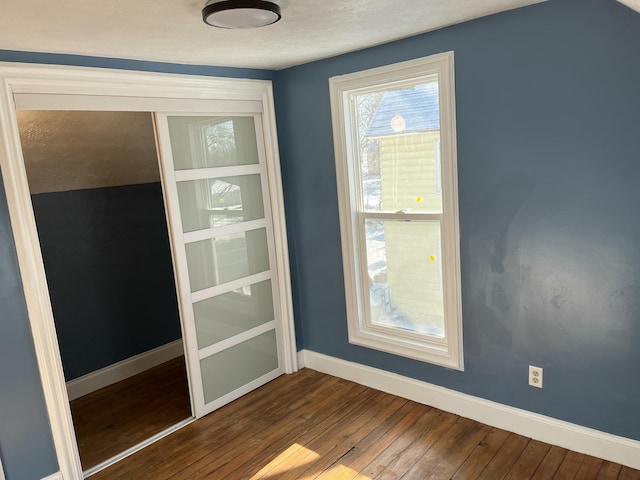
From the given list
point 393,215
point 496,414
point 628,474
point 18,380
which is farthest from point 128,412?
point 628,474

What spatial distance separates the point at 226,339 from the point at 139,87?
1.73m

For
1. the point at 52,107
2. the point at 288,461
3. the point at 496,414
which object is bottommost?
the point at 288,461

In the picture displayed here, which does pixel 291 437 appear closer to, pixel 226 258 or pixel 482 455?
pixel 482 455

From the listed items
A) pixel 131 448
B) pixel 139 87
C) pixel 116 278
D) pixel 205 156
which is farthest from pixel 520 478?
pixel 116 278

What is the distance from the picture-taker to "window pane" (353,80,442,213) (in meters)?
2.91

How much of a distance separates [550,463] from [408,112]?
211 cm

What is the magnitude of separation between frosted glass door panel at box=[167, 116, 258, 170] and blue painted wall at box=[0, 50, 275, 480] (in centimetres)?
65

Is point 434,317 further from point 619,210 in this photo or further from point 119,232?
point 119,232

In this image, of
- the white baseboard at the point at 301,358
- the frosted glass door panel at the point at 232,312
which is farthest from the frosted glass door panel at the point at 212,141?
the white baseboard at the point at 301,358

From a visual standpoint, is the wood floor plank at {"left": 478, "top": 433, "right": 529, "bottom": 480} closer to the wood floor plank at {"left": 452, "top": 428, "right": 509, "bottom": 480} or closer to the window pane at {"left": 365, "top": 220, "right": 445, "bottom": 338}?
the wood floor plank at {"left": 452, "top": 428, "right": 509, "bottom": 480}

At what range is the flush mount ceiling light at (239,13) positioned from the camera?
1838mm

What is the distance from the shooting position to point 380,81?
117 inches

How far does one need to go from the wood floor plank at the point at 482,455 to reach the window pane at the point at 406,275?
642mm

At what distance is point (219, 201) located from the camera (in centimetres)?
327
